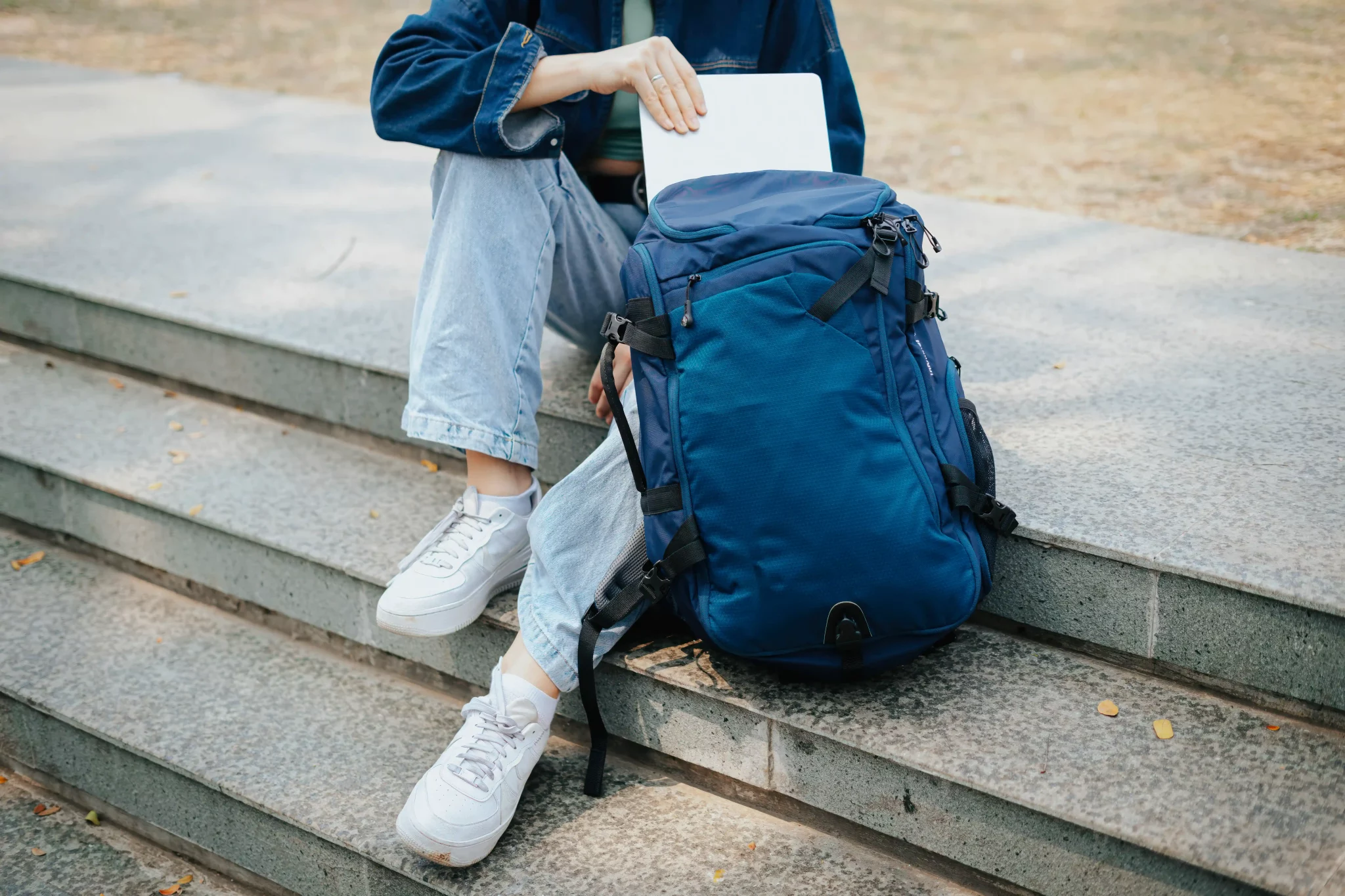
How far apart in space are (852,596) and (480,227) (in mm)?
913

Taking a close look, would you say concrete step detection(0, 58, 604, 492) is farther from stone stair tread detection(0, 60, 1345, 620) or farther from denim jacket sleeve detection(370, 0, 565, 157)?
denim jacket sleeve detection(370, 0, 565, 157)

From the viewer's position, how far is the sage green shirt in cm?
217

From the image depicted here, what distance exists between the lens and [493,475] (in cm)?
202

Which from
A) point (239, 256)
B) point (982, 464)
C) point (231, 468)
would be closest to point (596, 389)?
point (982, 464)

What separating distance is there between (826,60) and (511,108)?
0.68m

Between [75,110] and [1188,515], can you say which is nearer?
[1188,515]

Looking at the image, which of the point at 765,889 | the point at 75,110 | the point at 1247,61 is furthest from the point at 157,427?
the point at 1247,61

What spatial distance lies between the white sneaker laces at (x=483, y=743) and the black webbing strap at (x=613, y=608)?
0.13m

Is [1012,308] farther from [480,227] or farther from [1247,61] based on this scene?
[1247,61]

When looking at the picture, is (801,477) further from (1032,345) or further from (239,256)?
(239,256)

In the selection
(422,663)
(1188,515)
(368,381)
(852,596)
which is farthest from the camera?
(368,381)

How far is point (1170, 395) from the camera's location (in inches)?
90.6

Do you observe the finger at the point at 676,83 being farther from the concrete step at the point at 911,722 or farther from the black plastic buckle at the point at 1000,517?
the concrete step at the point at 911,722

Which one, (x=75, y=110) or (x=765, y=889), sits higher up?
(x=75, y=110)
